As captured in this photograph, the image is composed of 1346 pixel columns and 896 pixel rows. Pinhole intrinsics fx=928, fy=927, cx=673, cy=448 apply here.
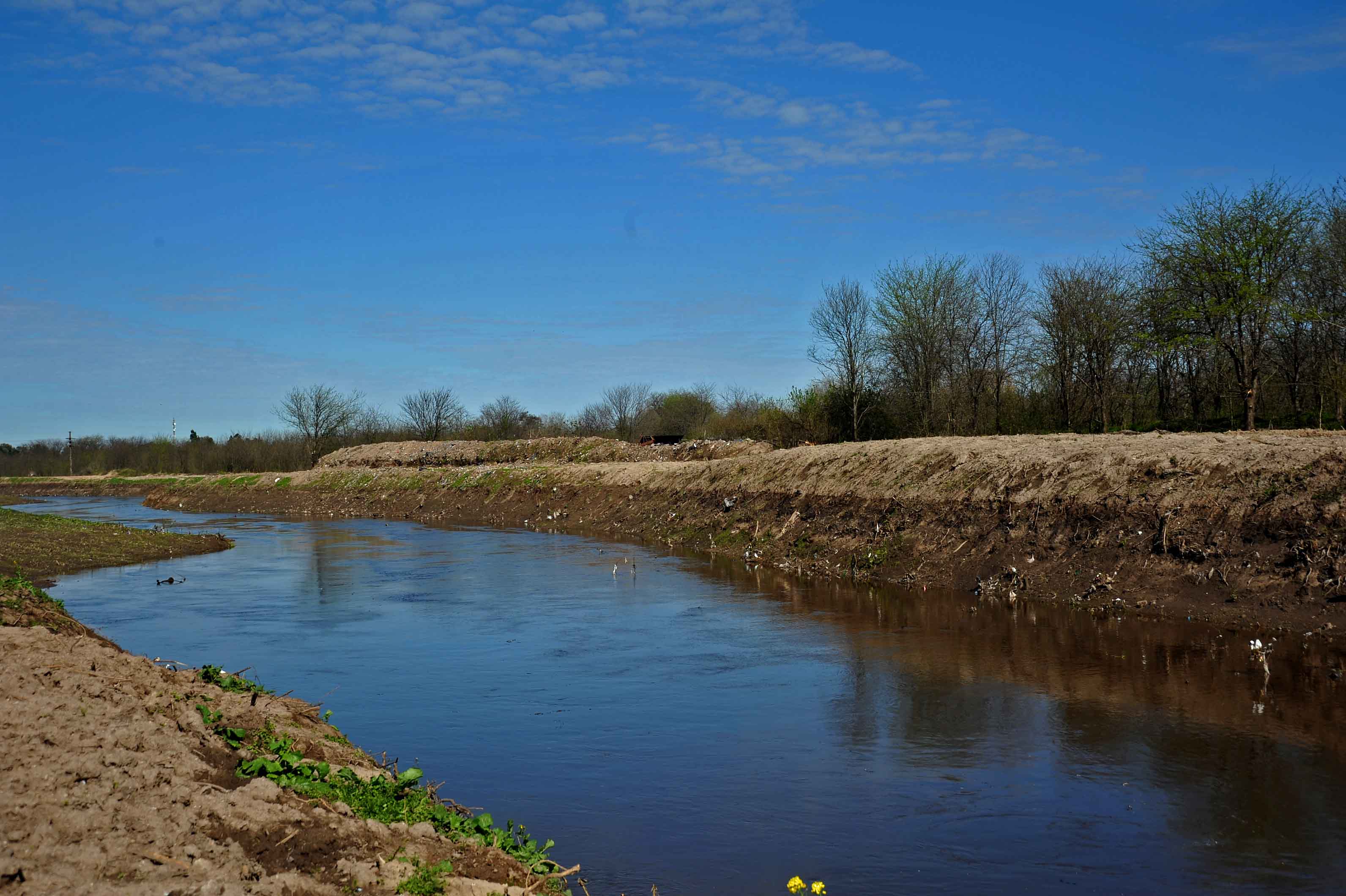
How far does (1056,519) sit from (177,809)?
52.7ft

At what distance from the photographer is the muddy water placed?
6.35 meters

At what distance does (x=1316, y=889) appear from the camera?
5715 millimetres

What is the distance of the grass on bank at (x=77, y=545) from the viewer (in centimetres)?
2131

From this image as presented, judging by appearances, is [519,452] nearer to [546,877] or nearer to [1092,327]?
[1092,327]

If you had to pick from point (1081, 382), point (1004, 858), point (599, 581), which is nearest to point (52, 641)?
point (1004, 858)

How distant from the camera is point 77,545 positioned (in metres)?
24.6

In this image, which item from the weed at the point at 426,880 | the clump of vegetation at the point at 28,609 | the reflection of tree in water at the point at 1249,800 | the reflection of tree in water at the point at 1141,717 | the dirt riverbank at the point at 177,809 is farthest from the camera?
the clump of vegetation at the point at 28,609

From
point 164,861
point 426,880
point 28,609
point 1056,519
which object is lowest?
point 426,880

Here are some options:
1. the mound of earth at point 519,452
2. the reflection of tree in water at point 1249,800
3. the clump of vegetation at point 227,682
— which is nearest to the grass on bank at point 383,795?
the clump of vegetation at point 227,682

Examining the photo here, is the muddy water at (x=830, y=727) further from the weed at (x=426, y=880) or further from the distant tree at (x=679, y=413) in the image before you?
the distant tree at (x=679, y=413)

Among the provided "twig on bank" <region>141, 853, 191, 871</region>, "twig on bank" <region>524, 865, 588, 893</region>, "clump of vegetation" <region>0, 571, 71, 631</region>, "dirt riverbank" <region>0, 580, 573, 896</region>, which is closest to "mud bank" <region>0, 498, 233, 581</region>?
"clump of vegetation" <region>0, 571, 71, 631</region>

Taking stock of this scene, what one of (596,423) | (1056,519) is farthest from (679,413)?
(1056,519)

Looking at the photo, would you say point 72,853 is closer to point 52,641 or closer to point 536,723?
point 52,641

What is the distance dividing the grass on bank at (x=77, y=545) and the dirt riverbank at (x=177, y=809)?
569 inches
